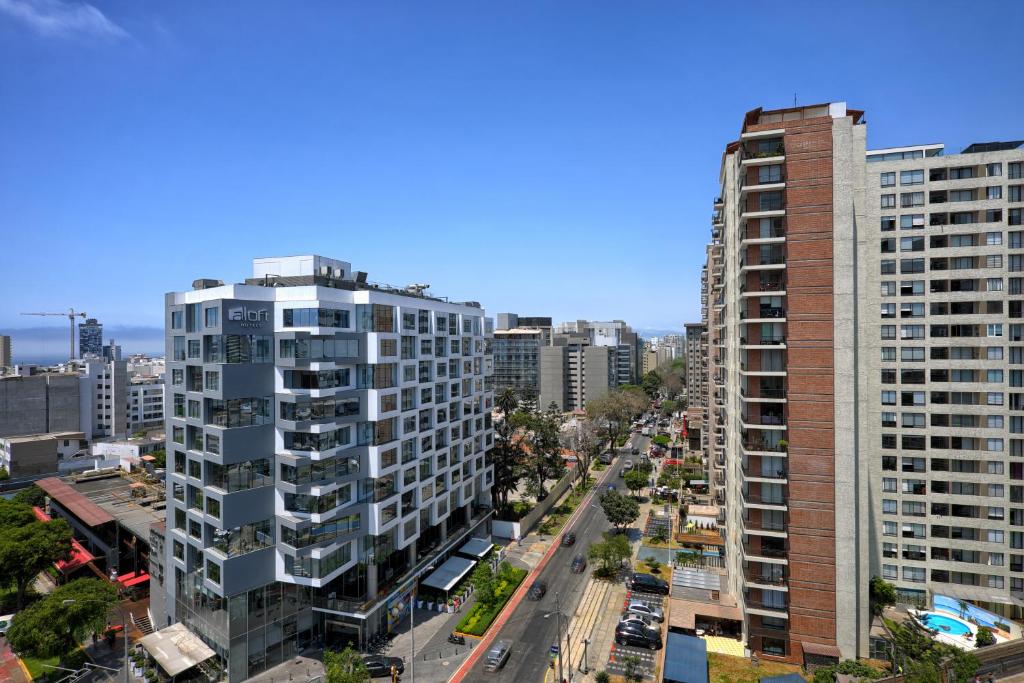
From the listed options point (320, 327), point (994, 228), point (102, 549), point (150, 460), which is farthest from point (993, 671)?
point (150, 460)

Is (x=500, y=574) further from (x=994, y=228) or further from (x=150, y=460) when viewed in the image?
(x=150, y=460)

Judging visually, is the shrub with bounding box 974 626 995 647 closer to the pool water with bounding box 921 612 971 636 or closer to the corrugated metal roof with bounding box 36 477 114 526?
the pool water with bounding box 921 612 971 636

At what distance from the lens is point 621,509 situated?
67.8 meters

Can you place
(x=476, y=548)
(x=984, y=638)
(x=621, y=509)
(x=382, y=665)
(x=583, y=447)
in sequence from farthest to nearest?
(x=583, y=447) → (x=621, y=509) → (x=476, y=548) → (x=984, y=638) → (x=382, y=665)

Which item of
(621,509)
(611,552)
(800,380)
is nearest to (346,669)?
(611,552)

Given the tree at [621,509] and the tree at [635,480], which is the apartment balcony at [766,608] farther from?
the tree at [635,480]

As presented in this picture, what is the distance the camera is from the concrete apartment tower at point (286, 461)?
41.6 m

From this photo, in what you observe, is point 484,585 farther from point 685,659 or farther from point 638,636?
point 685,659

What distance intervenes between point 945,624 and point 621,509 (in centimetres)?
3236

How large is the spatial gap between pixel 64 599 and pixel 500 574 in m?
38.2

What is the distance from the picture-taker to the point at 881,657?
41500mm

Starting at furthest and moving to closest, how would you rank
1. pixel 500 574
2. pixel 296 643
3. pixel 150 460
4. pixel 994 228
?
pixel 150 460
pixel 500 574
pixel 994 228
pixel 296 643

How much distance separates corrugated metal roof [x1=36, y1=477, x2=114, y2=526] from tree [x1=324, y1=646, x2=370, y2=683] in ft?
130

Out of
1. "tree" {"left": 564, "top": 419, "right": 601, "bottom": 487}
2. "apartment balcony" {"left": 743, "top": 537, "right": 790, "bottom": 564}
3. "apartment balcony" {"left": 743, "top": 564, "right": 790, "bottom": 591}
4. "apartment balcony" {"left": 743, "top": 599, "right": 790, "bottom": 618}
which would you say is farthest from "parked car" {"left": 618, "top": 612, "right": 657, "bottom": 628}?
"tree" {"left": 564, "top": 419, "right": 601, "bottom": 487}
